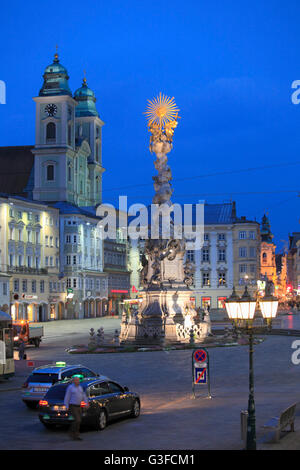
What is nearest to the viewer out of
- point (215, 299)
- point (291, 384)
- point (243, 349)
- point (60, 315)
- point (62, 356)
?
point (291, 384)

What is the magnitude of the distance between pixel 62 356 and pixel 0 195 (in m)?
51.2

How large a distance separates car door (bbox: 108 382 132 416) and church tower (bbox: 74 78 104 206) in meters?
107

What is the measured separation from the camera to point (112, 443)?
52.0 feet

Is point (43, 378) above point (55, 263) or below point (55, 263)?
below

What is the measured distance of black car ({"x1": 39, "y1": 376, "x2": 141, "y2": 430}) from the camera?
17.6 meters

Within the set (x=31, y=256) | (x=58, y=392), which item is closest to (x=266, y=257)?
(x=31, y=256)

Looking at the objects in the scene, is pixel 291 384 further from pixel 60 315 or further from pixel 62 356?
pixel 60 315

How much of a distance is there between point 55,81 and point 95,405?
332 ft

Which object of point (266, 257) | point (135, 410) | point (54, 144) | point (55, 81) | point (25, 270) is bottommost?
point (135, 410)

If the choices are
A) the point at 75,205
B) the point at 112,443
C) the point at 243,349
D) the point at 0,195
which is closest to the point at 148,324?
the point at 243,349

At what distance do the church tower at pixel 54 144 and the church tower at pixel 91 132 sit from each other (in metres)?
12.4

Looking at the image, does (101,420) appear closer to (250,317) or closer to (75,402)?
(75,402)

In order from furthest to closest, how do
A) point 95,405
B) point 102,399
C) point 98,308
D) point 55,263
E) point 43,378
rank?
point 98,308 → point 55,263 → point 43,378 → point 102,399 → point 95,405

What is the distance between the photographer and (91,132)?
127688mm
